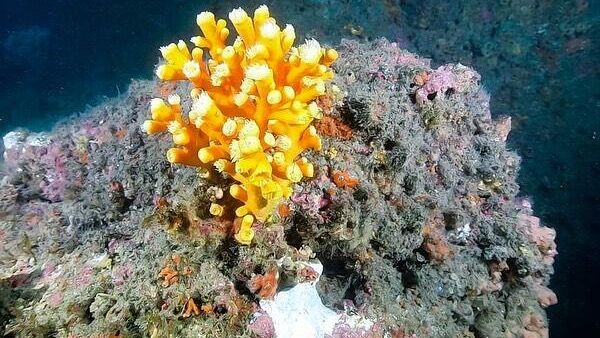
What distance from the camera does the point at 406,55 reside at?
3518 mm

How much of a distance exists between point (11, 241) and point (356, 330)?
285 cm

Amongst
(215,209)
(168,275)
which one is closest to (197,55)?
(215,209)

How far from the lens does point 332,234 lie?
2404 mm

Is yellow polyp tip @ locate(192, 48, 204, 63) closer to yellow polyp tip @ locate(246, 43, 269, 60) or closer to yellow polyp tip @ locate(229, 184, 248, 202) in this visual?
yellow polyp tip @ locate(246, 43, 269, 60)

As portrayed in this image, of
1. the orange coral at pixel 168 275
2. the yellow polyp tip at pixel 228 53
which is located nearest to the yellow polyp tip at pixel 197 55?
the yellow polyp tip at pixel 228 53

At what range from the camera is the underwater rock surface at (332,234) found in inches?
85.0

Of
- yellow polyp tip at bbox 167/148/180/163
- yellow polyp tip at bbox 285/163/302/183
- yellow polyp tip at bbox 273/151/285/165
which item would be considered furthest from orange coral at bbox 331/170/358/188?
yellow polyp tip at bbox 167/148/180/163

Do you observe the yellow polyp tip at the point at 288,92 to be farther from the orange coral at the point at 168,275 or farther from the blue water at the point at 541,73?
the blue water at the point at 541,73

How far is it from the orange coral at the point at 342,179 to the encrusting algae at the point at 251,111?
32 cm

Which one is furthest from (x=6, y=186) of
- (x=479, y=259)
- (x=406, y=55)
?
(x=479, y=259)

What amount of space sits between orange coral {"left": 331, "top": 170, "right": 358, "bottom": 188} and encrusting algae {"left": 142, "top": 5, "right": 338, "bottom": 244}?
1.05ft

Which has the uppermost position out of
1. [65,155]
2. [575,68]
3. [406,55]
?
[575,68]

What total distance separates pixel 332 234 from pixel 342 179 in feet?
1.13

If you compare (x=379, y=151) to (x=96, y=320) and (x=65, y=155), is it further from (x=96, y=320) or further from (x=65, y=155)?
(x=65, y=155)
